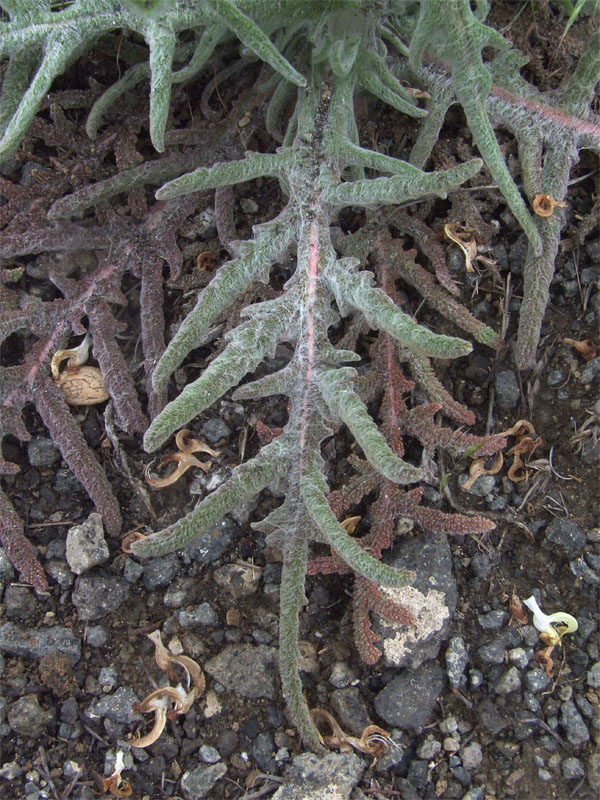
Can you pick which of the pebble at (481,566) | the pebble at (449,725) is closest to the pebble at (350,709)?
the pebble at (449,725)

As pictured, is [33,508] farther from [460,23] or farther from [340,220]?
[460,23]

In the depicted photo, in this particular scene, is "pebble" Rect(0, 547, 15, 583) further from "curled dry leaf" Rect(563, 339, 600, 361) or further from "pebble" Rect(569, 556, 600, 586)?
"curled dry leaf" Rect(563, 339, 600, 361)

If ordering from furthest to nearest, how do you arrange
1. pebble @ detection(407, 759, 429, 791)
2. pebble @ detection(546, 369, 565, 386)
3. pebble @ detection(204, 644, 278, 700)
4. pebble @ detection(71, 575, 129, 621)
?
1. pebble @ detection(546, 369, 565, 386)
2. pebble @ detection(71, 575, 129, 621)
3. pebble @ detection(204, 644, 278, 700)
4. pebble @ detection(407, 759, 429, 791)

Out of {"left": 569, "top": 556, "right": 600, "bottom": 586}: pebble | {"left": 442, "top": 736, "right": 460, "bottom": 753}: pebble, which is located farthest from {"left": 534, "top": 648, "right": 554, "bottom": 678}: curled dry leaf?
{"left": 442, "top": 736, "right": 460, "bottom": 753}: pebble

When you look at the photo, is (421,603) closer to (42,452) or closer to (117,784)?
(117,784)

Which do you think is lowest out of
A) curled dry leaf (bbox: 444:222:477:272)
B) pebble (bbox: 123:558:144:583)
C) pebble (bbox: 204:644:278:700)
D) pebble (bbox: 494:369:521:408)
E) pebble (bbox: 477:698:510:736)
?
pebble (bbox: 477:698:510:736)

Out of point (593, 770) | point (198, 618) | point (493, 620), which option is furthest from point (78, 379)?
point (593, 770)
